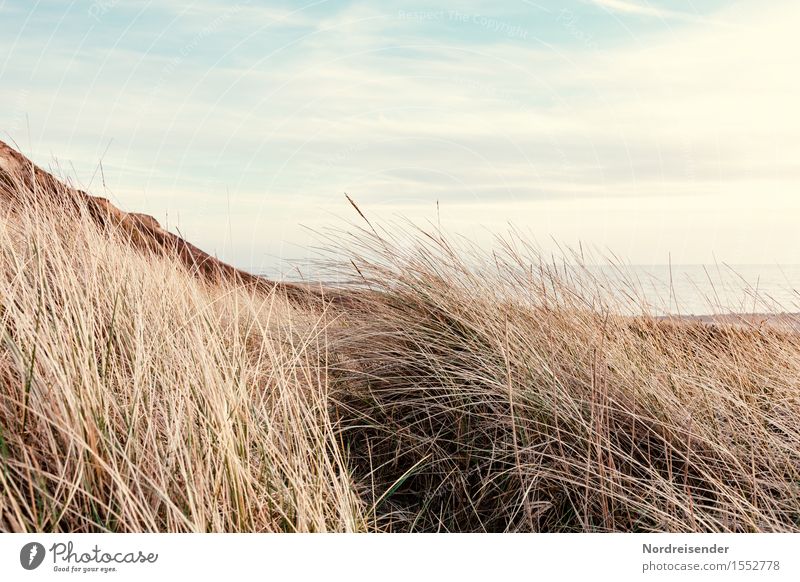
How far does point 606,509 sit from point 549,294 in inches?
42.0

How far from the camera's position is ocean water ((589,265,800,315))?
9.71ft

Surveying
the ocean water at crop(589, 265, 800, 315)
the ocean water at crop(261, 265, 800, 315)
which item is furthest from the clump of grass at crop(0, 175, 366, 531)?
the ocean water at crop(589, 265, 800, 315)

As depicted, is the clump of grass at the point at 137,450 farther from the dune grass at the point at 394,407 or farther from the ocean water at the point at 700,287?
the ocean water at the point at 700,287

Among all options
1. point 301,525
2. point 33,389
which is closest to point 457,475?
point 301,525

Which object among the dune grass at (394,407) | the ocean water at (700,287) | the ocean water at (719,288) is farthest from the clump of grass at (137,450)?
the ocean water at (719,288)

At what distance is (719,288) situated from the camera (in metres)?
3.16

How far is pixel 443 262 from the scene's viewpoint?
2.78 metres
